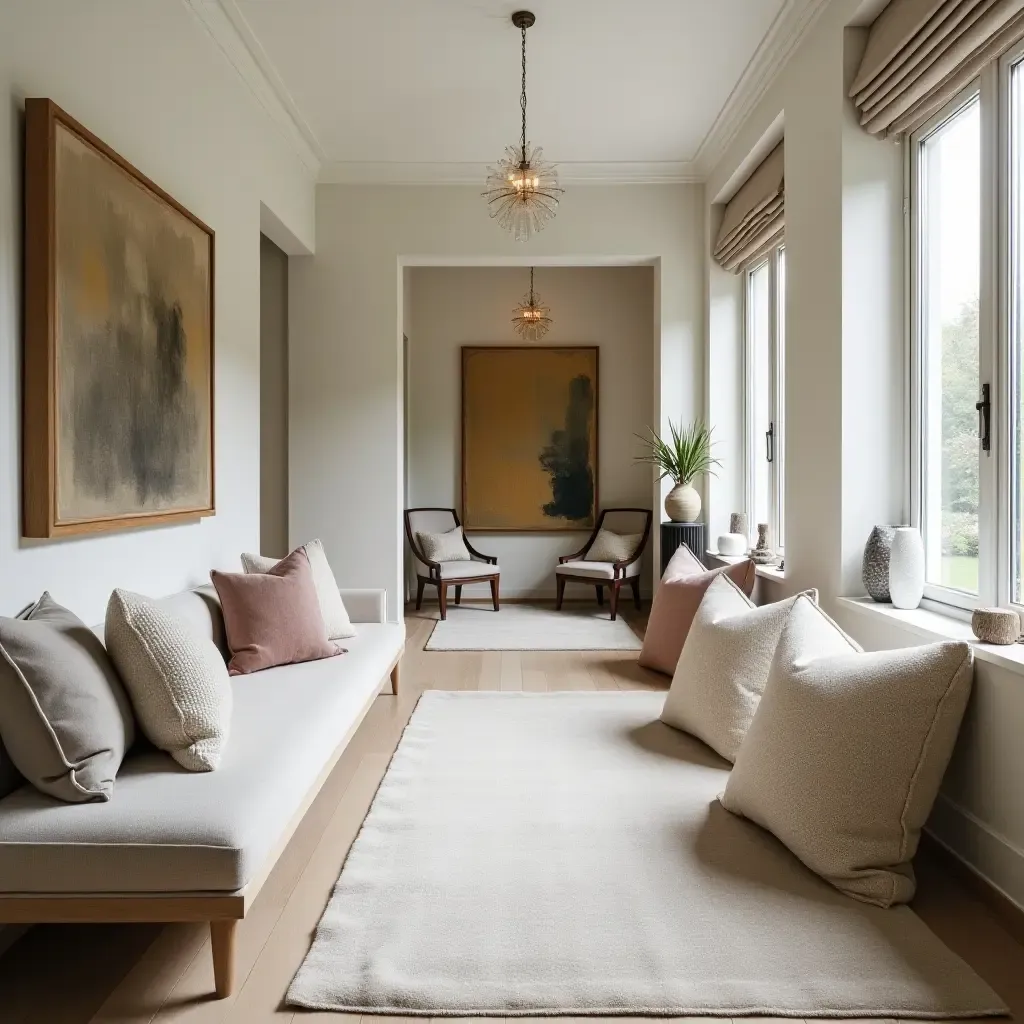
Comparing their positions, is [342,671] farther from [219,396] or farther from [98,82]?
[98,82]

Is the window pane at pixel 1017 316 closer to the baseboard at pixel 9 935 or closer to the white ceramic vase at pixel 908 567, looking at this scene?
the white ceramic vase at pixel 908 567

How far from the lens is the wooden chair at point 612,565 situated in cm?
639

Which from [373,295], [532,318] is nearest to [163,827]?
[373,295]

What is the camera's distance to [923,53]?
265 centimetres

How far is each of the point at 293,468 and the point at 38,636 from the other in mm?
3855

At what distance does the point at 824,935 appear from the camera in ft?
6.02

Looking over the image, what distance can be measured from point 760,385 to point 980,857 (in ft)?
11.5

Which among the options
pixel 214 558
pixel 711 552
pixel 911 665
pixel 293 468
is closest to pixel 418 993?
pixel 911 665

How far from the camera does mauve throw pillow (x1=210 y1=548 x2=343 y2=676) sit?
2.97 metres

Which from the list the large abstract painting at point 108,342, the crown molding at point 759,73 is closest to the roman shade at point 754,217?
the crown molding at point 759,73

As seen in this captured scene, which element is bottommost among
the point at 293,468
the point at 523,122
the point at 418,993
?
the point at 418,993

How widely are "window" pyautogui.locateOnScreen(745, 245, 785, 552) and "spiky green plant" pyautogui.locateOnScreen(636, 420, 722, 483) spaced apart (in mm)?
271

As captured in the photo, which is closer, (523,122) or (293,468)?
(523,122)

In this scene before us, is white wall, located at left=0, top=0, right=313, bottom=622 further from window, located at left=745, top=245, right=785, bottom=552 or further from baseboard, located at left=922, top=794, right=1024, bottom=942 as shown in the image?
window, located at left=745, top=245, right=785, bottom=552
